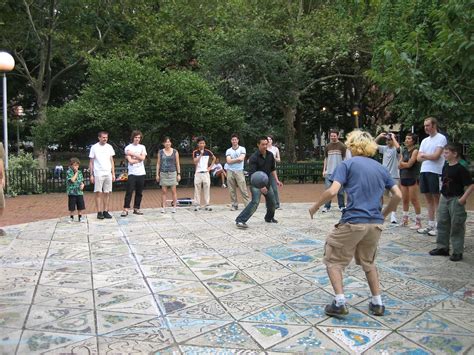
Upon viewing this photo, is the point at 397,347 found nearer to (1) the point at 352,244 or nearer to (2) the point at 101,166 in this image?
(1) the point at 352,244

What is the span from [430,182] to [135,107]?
12.2 meters

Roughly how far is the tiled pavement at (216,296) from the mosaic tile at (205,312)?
0.7 inches

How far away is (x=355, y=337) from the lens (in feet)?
12.9

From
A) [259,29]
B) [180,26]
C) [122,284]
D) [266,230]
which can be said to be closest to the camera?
[122,284]

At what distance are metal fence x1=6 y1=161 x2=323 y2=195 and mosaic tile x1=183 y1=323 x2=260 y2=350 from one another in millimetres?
12729

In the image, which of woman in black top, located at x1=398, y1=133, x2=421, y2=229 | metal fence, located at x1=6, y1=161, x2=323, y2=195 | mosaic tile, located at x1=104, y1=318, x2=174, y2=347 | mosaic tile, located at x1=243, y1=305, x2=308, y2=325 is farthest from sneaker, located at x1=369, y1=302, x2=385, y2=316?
metal fence, located at x1=6, y1=161, x2=323, y2=195

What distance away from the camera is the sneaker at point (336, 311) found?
4.33 metres

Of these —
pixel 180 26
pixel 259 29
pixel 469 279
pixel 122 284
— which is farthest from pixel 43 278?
pixel 180 26

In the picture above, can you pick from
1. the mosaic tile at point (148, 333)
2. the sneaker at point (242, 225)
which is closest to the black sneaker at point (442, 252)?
the sneaker at point (242, 225)

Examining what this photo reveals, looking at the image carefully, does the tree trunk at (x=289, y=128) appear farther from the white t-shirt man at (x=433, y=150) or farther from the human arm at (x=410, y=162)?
the white t-shirt man at (x=433, y=150)

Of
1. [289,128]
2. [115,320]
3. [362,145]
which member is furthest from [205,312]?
[289,128]

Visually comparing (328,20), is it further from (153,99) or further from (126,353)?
(126,353)

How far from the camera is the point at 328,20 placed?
2145cm

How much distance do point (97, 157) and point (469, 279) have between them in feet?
23.8
